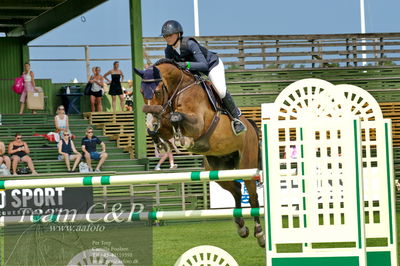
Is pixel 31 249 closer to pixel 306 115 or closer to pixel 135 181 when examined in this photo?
pixel 135 181

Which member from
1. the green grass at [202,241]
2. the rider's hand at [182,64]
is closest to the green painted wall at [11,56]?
the green grass at [202,241]

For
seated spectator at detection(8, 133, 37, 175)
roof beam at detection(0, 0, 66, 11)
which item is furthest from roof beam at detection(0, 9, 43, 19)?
seated spectator at detection(8, 133, 37, 175)

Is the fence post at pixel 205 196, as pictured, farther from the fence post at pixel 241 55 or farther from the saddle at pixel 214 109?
the saddle at pixel 214 109

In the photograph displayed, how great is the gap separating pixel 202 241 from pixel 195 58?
4.07 meters

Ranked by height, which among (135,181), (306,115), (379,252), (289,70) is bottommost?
(379,252)

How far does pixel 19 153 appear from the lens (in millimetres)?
16031

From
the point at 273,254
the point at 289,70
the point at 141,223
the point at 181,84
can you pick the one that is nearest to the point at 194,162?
the point at 289,70

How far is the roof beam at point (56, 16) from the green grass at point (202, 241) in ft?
20.1

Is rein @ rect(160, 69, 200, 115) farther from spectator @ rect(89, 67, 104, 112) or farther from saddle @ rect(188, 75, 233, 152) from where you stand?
spectator @ rect(89, 67, 104, 112)

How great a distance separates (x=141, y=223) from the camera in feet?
20.1

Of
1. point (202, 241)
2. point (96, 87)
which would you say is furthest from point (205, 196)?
point (202, 241)

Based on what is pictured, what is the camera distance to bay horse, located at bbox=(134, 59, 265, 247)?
7.60 m

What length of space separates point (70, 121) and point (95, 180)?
1425 cm

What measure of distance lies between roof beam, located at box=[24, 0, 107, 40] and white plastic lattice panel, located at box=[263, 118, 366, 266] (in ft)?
47.7
